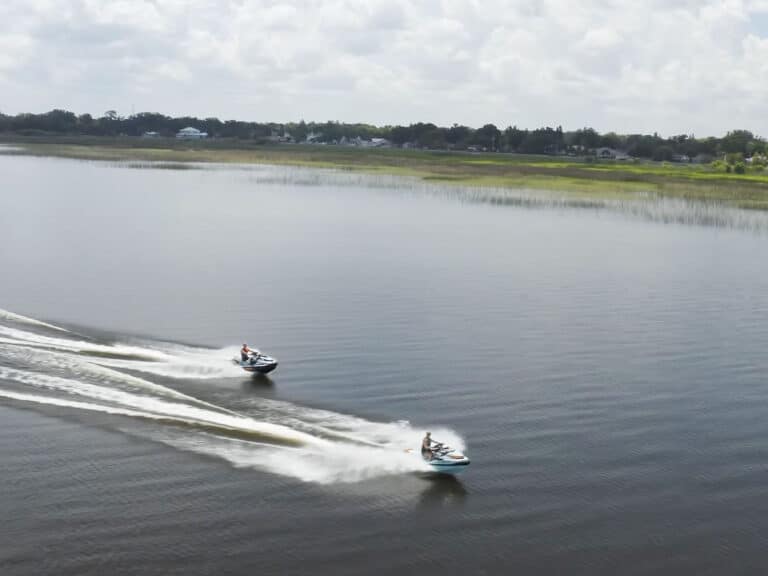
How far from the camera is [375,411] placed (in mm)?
38656

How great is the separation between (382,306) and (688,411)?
2337 centimetres

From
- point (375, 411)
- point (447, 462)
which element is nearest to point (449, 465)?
point (447, 462)

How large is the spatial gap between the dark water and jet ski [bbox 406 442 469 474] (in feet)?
1.64

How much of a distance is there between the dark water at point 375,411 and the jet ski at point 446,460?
19.7 inches

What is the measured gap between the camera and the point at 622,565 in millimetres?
26984

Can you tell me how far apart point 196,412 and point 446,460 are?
1162 cm

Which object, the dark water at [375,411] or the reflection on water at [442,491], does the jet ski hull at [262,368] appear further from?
the reflection on water at [442,491]

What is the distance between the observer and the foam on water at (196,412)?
33.4 metres

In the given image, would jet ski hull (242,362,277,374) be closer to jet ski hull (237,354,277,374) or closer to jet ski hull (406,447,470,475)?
jet ski hull (237,354,277,374)

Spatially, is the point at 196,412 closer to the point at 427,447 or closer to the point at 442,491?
the point at 427,447

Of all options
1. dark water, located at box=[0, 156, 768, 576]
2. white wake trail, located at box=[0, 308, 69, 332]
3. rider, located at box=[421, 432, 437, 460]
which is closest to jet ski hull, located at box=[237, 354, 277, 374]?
dark water, located at box=[0, 156, 768, 576]

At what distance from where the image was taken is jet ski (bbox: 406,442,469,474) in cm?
3219

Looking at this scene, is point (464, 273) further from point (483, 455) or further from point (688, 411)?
point (483, 455)

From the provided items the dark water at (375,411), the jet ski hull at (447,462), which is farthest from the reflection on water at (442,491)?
the jet ski hull at (447,462)
